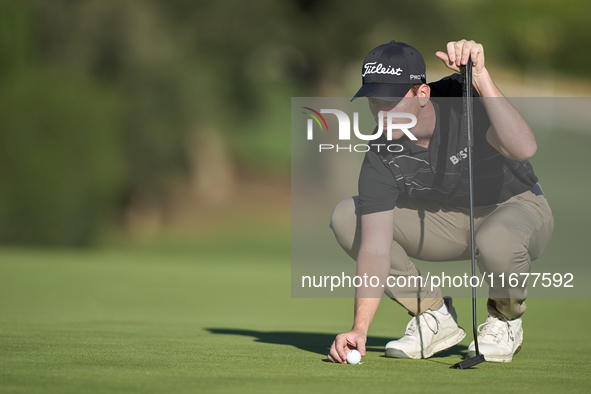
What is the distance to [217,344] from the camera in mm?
3660

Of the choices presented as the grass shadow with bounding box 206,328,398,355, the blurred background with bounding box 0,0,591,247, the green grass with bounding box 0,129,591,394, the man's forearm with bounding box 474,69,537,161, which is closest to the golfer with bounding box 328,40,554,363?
the man's forearm with bounding box 474,69,537,161

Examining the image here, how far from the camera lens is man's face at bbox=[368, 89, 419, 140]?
10.7 feet

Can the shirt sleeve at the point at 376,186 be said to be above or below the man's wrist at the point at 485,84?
below

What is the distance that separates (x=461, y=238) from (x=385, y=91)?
89 centimetres

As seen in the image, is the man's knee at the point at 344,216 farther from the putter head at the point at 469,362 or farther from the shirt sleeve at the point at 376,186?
the putter head at the point at 469,362

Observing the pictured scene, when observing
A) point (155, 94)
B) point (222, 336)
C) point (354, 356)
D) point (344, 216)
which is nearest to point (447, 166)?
point (344, 216)

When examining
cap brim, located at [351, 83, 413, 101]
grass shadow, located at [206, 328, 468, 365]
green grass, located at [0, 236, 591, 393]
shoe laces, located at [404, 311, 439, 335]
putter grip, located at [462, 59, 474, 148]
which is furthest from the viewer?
grass shadow, located at [206, 328, 468, 365]

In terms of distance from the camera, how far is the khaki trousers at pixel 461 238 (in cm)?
329

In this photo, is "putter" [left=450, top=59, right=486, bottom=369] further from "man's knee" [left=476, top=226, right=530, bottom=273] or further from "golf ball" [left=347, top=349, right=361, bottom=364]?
"golf ball" [left=347, top=349, right=361, bottom=364]

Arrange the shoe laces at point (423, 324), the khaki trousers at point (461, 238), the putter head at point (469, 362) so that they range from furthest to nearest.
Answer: the shoe laces at point (423, 324), the khaki trousers at point (461, 238), the putter head at point (469, 362)

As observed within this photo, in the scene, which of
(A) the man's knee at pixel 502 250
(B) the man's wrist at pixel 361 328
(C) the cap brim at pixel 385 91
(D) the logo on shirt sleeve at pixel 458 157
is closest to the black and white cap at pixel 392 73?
(C) the cap brim at pixel 385 91

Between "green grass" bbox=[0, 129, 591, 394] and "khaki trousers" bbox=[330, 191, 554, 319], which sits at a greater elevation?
"khaki trousers" bbox=[330, 191, 554, 319]

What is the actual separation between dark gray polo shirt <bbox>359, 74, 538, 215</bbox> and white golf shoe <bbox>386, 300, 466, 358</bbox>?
0.56 metres

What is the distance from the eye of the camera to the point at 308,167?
21.5 m
